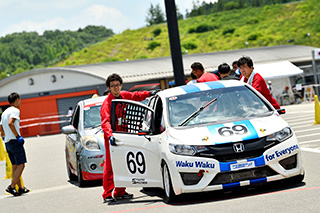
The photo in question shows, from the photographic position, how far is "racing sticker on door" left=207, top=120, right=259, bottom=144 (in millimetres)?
7203

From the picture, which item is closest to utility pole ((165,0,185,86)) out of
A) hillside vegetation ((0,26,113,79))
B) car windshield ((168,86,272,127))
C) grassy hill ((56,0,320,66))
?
car windshield ((168,86,272,127))

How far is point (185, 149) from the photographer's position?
7297mm

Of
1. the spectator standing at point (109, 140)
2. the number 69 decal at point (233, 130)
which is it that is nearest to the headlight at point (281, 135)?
the number 69 decal at point (233, 130)

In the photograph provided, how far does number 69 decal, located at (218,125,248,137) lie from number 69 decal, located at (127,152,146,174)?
1516 millimetres

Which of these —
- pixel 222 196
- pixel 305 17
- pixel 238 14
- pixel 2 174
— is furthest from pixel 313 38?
pixel 222 196

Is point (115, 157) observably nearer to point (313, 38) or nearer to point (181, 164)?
point (181, 164)

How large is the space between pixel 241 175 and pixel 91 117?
18.3 ft

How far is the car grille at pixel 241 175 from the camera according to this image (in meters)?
7.19

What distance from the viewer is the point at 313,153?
11.9 meters

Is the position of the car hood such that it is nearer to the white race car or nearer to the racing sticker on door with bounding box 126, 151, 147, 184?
the white race car

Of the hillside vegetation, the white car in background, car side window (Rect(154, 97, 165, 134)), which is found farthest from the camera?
the hillside vegetation

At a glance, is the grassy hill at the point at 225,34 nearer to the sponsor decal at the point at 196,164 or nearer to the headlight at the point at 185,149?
the headlight at the point at 185,149

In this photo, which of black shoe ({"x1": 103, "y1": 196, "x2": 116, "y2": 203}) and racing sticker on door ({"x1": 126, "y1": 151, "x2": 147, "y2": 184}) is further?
black shoe ({"x1": 103, "y1": 196, "x2": 116, "y2": 203})

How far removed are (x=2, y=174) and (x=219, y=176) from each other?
408 inches
